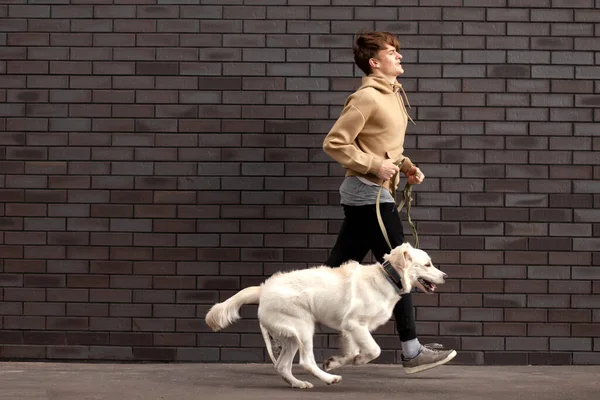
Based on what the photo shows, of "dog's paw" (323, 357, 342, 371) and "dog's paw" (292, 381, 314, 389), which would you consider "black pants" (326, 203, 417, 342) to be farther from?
"dog's paw" (292, 381, 314, 389)

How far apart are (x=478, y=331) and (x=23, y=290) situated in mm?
3221

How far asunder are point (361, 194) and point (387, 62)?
2.86 ft

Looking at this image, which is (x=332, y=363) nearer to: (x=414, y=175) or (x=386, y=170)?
(x=386, y=170)

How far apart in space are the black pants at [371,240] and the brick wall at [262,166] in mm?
755

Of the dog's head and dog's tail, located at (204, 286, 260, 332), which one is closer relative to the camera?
the dog's head

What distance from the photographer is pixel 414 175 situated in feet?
25.9

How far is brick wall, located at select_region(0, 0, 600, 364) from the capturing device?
8.57 meters

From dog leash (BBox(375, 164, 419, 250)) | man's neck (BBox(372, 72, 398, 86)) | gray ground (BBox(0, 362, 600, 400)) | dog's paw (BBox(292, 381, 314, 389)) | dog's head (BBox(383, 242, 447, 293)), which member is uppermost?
man's neck (BBox(372, 72, 398, 86))

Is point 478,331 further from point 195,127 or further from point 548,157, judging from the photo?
point 195,127

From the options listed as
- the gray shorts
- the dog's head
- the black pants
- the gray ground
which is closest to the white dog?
the dog's head

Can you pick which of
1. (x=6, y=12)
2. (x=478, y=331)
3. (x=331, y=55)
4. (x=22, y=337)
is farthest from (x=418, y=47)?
(x=22, y=337)

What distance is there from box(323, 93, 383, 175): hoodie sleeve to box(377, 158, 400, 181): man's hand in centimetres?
Answer: 2

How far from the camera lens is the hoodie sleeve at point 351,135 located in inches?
296

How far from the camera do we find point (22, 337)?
865cm
